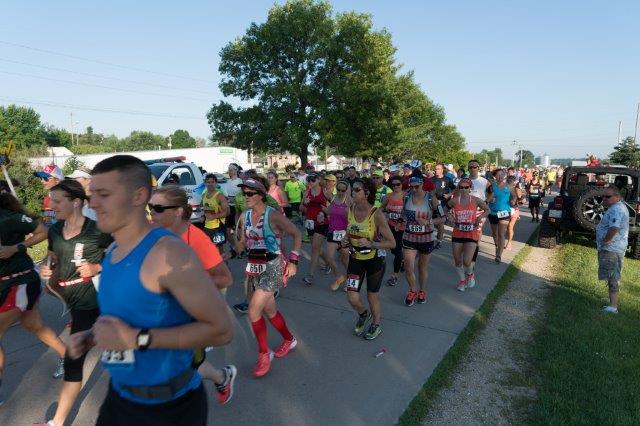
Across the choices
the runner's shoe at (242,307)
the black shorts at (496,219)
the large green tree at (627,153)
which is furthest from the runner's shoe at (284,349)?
the large green tree at (627,153)

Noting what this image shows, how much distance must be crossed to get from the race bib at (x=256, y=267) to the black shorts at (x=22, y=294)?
181 cm

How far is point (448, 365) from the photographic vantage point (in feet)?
14.3

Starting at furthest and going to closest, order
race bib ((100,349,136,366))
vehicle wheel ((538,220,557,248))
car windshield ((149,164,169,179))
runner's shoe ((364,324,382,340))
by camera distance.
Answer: car windshield ((149,164,169,179)), vehicle wheel ((538,220,557,248)), runner's shoe ((364,324,382,340)), race bib ((100,349,136,366))

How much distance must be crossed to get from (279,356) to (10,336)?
322 cm

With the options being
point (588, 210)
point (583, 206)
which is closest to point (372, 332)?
point (583, 206)

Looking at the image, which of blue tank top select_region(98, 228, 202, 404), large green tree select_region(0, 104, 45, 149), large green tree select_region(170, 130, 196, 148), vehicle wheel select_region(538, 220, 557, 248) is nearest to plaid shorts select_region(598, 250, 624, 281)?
vehicle wheel select_region(538, 220, 557, 248)

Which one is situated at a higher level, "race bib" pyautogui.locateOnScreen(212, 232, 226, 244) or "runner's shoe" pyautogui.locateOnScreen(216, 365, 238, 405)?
"race bib" pyautogui.locateOnScreen(212, 232, 226, 244)

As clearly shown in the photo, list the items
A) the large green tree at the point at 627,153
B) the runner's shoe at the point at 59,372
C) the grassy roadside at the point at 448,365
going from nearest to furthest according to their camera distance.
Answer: the grassy roadside at the point at 448,365, the runner's shoe at the point at 59,372, the large green tree at the point at 627,153

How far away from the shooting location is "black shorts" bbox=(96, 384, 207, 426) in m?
1.80

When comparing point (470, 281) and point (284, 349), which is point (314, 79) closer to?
point (470, 281)

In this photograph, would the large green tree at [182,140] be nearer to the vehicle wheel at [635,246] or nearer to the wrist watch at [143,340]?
the vehicle wheel at [635,246]

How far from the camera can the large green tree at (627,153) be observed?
1262 inches

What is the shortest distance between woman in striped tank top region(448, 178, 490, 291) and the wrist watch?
19.3ft

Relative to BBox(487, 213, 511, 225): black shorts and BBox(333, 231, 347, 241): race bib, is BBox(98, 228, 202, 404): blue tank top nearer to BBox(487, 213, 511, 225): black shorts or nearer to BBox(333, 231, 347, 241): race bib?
BBox(333, 231, 347, 241): race bib
